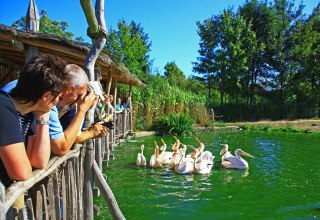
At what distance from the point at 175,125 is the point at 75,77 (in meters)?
18.6

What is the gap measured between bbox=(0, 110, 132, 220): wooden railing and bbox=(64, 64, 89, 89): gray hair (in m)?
0.57

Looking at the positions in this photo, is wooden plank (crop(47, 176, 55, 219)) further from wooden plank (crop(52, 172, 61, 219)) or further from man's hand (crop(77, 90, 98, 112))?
man's hand (crop(77, 90, 98, 112))

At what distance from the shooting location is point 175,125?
69.9ft

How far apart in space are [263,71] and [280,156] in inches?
943

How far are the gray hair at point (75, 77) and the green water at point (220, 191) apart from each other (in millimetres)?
4089

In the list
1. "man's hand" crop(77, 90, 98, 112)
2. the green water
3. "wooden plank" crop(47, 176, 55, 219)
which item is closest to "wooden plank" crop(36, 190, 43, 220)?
"wooden plank" crop(47, 176, 55, 219)

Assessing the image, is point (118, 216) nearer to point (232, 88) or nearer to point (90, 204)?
point (90, 204)

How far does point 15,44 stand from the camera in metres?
6.86

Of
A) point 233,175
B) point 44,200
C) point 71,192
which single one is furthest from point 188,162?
point 44,200

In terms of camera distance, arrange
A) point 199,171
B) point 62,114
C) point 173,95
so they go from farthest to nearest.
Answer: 1. point 173,95
2. point 199,171
3. point 62,114

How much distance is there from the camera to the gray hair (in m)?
2.70

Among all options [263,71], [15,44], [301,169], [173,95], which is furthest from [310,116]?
[15,44]

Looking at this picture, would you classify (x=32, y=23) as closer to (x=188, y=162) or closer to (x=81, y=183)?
(x=81, y=183)

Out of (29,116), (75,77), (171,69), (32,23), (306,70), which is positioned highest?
(171,69)
